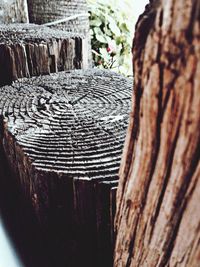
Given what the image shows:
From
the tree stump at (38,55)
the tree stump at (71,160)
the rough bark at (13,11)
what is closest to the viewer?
the tree stump at (71,160)

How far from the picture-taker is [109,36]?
550 cm

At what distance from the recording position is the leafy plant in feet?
17.1

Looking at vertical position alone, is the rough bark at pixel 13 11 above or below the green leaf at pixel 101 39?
above

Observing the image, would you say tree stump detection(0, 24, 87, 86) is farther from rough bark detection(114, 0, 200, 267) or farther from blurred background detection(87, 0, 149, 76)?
blurred background detection(87, 0, 149, 76)

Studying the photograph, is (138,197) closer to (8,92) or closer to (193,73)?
(193,73)

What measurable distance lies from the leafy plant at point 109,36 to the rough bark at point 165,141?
461 centimetres

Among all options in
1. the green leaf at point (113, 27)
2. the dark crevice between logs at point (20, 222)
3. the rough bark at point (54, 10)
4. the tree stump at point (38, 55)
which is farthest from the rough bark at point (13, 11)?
the dark crevice between logs at point (20, 222)

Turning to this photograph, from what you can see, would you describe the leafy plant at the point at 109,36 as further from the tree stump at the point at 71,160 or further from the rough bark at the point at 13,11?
the tree stump at the point at 71,160

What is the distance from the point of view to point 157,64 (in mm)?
527

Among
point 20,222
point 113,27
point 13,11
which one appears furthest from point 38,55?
point 113,27

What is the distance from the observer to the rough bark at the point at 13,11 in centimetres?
344

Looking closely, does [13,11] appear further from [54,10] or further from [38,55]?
[38,55]

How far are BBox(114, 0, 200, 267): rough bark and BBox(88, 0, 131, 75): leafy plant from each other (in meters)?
4.61

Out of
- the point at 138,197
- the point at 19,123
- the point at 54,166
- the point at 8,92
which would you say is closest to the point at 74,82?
the point at 8,92
